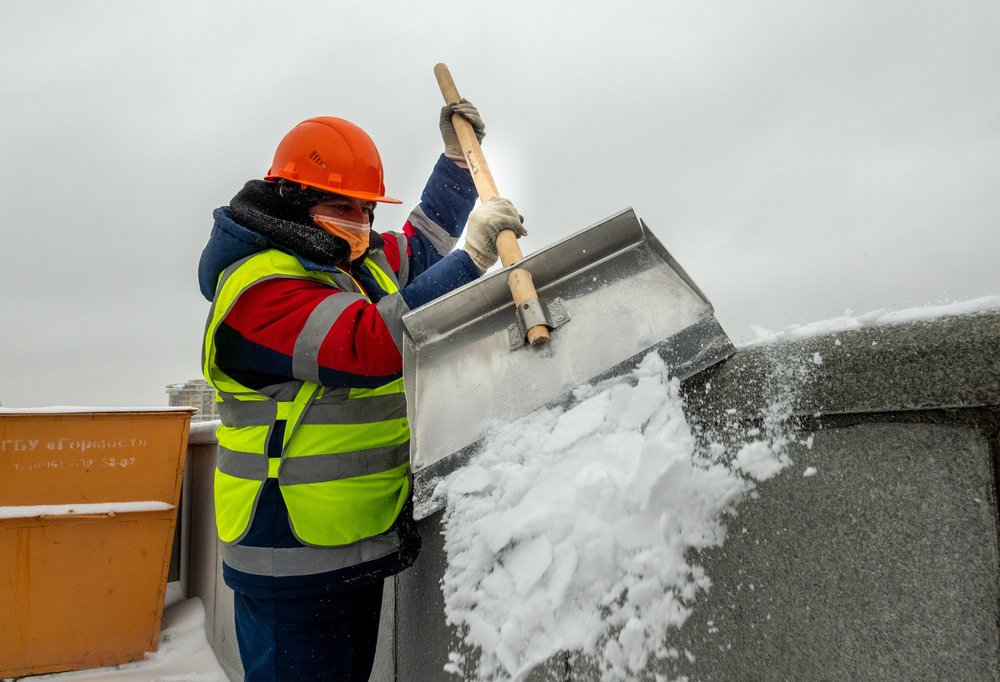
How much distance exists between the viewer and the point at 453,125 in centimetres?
280

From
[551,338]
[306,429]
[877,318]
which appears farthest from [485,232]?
[877,318]

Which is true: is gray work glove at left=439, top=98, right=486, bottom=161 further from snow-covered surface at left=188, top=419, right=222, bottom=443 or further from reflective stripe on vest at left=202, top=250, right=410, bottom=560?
snow-covered surface at left=188, top=419, right=222, bottom=443

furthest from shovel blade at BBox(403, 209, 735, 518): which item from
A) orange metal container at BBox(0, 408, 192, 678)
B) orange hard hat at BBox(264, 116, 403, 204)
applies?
orange metal container at BBox(0, 408, 192, 678)

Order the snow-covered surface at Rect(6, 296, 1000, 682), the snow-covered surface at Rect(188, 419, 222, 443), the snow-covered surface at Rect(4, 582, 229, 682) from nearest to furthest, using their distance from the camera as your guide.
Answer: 1. the snow-covered surface at Rect(6, 296, 1000, 682)
2. the snow-covered surface at Rect(4, 582, 229, 682)
3. the snow-covered surface at Rect(188, 419, 222, 443)

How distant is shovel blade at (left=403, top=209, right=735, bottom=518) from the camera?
1.43m

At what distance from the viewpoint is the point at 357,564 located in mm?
1880

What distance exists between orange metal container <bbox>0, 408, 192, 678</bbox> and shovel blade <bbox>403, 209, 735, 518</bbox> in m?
3.40

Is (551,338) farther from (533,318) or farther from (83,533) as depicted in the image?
(83,533)

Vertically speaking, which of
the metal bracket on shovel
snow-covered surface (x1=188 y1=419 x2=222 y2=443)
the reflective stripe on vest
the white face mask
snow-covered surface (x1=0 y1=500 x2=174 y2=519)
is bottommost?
snow-covered surface (x1=188 y1=419 x2=222 y2=443)

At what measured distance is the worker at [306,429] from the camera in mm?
1759

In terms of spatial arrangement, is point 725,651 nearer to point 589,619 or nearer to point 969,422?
point 589,619

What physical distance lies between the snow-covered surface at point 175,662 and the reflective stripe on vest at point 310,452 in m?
2.67

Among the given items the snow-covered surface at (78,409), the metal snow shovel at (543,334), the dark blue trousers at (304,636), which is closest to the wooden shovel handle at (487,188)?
the metal snow shovel at (543,334)

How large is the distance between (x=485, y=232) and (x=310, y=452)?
882 mm
